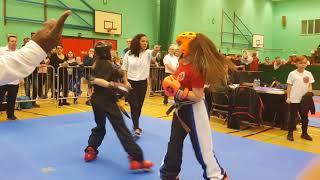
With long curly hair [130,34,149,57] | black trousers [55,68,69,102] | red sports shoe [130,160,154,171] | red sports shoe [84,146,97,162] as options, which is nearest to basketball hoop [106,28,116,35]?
black trousers [55,68,69,102]

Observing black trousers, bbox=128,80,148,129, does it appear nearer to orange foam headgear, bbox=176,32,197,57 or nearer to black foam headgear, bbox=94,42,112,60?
black foam headgear, bbox=94,42,112,60

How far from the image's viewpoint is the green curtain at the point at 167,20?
54.8ft

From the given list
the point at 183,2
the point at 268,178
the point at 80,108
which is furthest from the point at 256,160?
the point at 183,2

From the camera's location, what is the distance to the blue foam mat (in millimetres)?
3959

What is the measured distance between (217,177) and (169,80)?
3.40 feet

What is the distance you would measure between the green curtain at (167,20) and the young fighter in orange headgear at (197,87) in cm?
1367

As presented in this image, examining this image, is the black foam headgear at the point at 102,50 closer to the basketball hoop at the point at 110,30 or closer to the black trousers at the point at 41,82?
the black trousers at the point at 41,82

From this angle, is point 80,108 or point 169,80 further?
point 80,108

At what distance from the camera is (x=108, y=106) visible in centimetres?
418

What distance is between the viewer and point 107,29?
15.2 meters

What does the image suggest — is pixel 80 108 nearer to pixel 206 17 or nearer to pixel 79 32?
pixel 79 32

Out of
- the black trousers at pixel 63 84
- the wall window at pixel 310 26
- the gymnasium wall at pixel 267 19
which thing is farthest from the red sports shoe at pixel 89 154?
the wall window at pixel 310 26

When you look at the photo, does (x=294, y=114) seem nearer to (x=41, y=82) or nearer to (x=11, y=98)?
(x=11, y=98)

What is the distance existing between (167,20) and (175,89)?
14.2 meters
